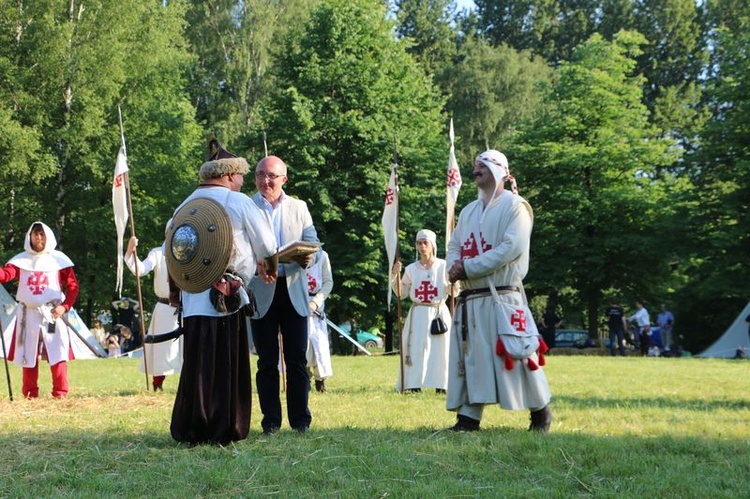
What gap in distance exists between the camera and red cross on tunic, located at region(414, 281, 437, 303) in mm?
12305

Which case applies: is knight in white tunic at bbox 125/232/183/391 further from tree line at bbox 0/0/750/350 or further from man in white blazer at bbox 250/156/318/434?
tree line at bbox 0/0/750/350

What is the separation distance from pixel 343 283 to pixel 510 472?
25.6 meters

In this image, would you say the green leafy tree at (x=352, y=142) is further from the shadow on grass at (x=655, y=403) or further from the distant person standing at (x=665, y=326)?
the shadow on grass at (x=655, y=403)

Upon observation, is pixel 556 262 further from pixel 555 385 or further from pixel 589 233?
pixel 555 385

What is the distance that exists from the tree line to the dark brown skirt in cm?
2496

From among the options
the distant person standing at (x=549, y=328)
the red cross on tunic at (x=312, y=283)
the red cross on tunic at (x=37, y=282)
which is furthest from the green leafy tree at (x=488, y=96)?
the red cross on tunic at (x=37, y=282)

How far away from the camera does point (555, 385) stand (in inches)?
528

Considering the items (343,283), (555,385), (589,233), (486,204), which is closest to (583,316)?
(589,233)

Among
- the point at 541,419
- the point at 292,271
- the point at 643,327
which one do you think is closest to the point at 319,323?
the point at 292,271

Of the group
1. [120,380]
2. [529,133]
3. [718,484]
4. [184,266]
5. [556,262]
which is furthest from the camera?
[529,133]

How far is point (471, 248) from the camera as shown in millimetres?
7613

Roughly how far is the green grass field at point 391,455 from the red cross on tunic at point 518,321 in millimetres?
757

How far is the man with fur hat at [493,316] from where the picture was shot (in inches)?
286

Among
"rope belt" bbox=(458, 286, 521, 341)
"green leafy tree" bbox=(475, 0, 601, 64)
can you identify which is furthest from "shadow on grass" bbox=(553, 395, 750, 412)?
"green leafy tree" bbox=(475, 0, 601, 64)
